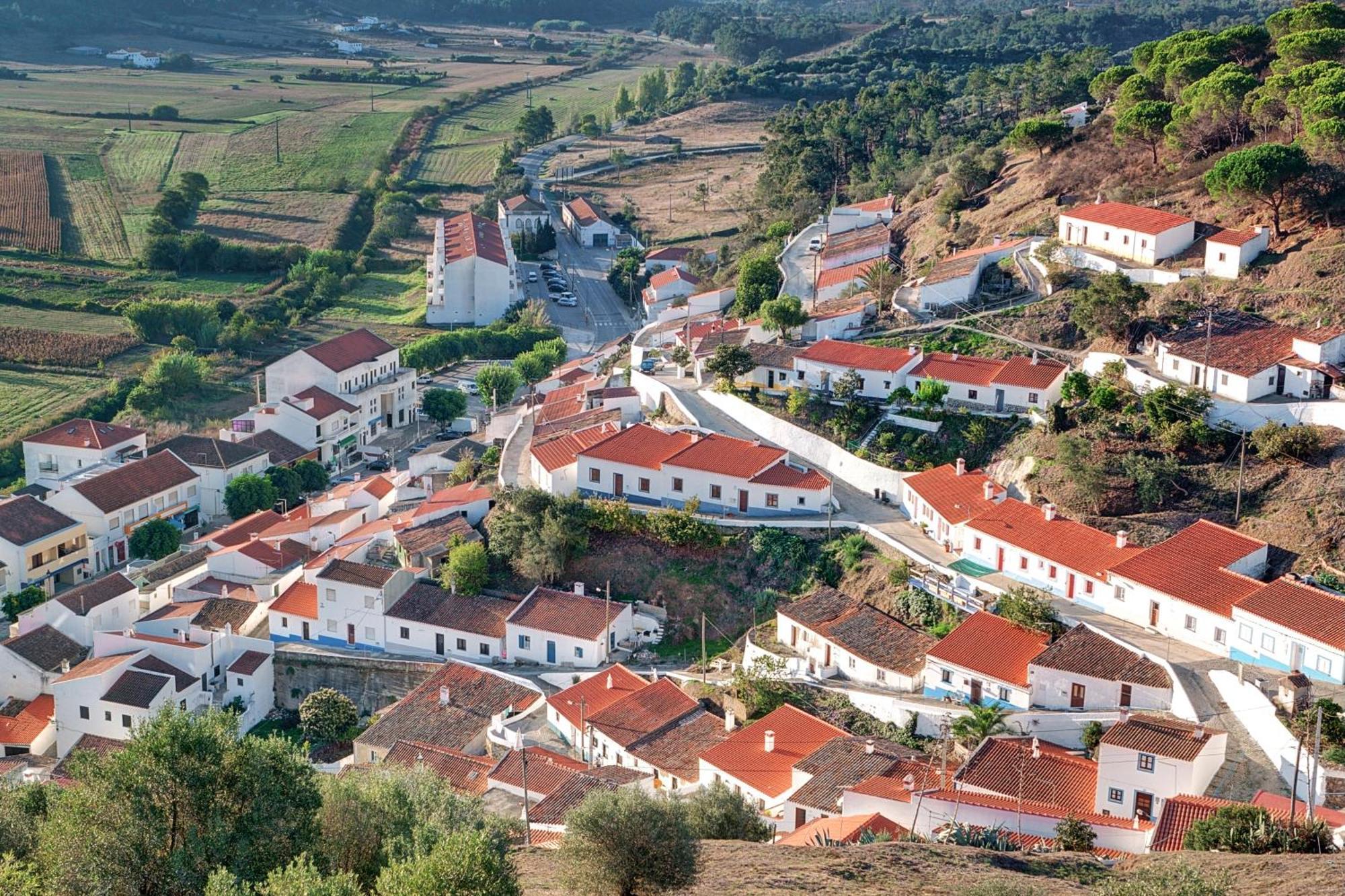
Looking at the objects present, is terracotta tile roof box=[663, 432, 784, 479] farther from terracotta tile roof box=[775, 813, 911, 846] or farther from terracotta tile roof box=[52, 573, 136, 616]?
terracotta tile roof box=[52, 573, 136, 616]

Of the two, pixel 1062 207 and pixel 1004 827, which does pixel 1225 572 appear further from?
pixel 1062 207

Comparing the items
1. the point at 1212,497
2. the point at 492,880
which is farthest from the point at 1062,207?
the point at 492,880

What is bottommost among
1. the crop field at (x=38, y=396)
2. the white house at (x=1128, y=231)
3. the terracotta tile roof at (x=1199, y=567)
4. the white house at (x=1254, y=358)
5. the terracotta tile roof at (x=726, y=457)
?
the crop field at (x=38, y=396)

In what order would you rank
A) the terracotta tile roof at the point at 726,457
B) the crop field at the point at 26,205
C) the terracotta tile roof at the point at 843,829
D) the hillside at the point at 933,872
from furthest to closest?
1. the crop field at the point at 26,205
2. the terracotta tile roof at the point at 726,457
3. the terracotta tile roof at the point at 843,829
4. the hillside at the point at 933,872

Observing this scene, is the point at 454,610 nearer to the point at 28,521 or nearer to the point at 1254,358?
the point at 28,521

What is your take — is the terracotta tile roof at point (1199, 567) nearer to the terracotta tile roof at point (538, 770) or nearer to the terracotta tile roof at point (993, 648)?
the terracotta tile roof at point (993, 648)

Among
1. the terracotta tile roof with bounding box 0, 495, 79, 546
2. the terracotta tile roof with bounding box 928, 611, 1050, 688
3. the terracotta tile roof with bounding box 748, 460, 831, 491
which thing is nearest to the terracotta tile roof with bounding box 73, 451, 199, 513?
the terracotta tile roof with bounding box 0, 495, 79, 546

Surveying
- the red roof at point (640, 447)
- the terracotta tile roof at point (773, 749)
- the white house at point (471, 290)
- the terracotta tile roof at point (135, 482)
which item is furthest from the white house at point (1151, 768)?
the white house at point (471, 290)
